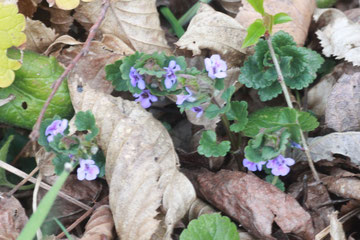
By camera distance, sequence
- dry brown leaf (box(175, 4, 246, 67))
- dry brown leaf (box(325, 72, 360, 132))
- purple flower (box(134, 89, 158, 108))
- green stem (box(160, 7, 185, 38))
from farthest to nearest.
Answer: green stem (box(160, 7, 185, 38)) < dry brown leaf (box(175, 4, 246, 67)) < dry brown leaf (box(325, 72, 360, 132)) < purple flower (box(134, 89, 158, 108))

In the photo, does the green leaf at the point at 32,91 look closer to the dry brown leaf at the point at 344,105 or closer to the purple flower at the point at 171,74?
the purple flower at the point at 171,74

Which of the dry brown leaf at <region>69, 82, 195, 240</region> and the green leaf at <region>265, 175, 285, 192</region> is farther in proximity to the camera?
the green leaf at <region>265, 175, 285, 192</region>

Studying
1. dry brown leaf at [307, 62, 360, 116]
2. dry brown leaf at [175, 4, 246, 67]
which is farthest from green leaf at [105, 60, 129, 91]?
dry brown leaf at [307, 62, 360, 116]

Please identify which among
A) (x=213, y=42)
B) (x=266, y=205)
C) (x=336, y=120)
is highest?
(x=213, y=42)

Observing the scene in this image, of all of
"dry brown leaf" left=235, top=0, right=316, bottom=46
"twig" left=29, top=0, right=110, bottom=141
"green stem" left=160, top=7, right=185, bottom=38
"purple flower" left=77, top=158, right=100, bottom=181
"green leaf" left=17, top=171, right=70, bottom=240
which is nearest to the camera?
"green leaf" left=17, top=171, right=70, bottom=240

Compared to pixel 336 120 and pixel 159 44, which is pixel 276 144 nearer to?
pixel 336 120

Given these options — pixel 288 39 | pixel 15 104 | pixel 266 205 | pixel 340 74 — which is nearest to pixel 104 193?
pixel 15 104

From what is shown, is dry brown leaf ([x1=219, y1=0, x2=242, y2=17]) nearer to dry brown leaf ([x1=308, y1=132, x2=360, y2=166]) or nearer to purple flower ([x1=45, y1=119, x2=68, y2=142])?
dry brown leaf ([x1=308, y1=132, x2=360, y2=166])
